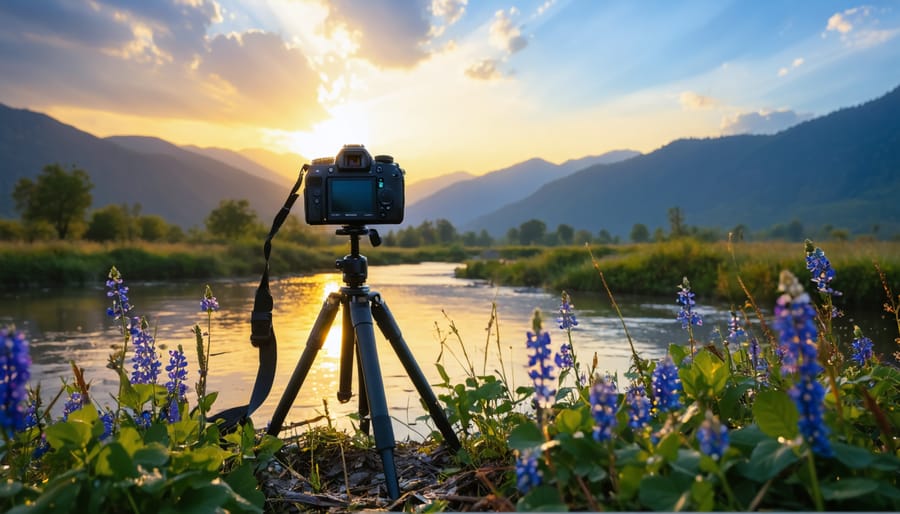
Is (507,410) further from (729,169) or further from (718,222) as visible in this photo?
(729,169)

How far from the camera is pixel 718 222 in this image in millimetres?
148250

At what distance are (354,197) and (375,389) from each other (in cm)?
77

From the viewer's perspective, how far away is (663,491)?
1.11 metres

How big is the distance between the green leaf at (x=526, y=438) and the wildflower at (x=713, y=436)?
0.37 metres

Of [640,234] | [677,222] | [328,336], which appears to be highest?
[640,234]

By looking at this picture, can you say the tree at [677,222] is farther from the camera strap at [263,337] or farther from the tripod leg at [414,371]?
the camera strap at [263,337]

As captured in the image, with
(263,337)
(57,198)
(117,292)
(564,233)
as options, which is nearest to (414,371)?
(263,337)

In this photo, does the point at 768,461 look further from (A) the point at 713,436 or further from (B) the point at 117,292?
(B) the point at 117,292

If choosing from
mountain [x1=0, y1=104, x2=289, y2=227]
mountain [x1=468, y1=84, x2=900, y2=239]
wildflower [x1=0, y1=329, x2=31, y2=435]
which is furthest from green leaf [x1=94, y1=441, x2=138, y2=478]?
mountain [x1=0, y1=104, x2=289, y2=227]

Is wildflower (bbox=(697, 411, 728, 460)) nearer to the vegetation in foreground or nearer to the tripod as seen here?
the vegetation in foreground

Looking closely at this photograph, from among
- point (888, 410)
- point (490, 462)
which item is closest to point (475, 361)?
point (490, 462)

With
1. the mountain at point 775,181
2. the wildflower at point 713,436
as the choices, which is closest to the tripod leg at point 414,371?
the wildflower at point 713,436

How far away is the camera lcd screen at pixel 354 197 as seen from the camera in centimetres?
238

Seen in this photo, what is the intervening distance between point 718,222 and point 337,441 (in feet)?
530
